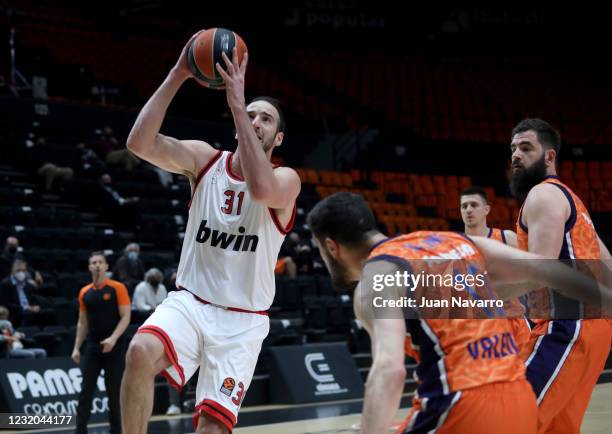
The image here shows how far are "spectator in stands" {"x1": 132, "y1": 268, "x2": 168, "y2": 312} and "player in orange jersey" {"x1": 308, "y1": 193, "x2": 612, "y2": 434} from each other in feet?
30.2

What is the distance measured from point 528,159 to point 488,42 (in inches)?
1070

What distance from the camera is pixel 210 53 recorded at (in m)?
4.68

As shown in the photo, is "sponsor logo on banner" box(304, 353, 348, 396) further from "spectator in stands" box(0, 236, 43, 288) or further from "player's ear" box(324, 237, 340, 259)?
"player's ear" box(324, 237, 340, 259)

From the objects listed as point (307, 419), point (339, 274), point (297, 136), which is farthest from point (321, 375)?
point (297, 136)

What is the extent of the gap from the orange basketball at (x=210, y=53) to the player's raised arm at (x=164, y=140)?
0.07 metres

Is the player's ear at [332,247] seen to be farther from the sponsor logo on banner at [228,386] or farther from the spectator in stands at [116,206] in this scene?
the spectator in stands at [116,206]

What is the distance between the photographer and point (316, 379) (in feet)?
42.2

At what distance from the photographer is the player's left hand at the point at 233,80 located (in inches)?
178

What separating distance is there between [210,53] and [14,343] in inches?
276

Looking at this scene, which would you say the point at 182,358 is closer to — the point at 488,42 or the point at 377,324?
the point at 377,324

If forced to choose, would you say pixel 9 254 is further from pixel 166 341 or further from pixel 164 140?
pixel 166 341

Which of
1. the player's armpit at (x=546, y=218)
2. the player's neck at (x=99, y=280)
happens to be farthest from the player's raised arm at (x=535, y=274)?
the player's neck at (x=99, y=280)

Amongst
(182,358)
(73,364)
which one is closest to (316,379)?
(73,364)
